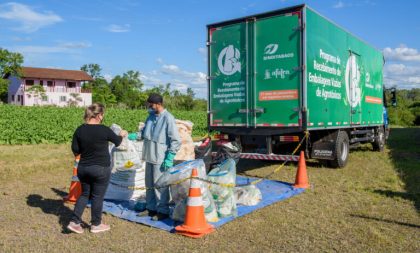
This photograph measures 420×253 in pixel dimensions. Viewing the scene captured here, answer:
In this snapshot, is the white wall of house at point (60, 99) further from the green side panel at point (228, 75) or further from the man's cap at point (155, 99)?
the man's cap at point (155, 99)

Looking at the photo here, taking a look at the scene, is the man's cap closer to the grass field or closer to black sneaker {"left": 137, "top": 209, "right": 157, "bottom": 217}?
black sneaker {"left": 137, "top": 209, "right": 157, "bottom": 217}

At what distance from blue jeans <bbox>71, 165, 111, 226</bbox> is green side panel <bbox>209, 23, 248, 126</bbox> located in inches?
181

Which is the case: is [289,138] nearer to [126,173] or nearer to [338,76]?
[338,76]

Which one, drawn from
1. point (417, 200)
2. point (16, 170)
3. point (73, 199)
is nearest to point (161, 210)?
point (73, 199)

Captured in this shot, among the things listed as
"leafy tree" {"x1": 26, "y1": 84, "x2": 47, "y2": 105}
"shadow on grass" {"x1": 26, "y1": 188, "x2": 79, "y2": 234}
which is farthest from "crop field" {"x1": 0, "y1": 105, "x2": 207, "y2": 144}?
"leafy tree" {"x1": 26, "y1": 84, "x2": 47, "y2": 105}

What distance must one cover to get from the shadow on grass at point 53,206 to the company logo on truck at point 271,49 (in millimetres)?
5047

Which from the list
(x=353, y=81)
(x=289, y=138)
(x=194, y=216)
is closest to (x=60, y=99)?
(x=353, y=81)

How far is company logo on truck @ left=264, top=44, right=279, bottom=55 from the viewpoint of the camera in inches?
330

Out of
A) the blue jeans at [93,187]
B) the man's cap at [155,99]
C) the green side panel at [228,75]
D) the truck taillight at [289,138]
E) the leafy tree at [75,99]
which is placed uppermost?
the leafy tree at [75,99]

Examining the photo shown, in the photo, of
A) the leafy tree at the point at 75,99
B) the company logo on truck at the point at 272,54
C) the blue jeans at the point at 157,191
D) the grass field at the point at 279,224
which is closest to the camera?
the grass field at the point at 279,224

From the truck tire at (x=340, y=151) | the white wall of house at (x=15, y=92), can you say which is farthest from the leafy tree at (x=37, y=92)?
the truck tire at (x=340, y=151)

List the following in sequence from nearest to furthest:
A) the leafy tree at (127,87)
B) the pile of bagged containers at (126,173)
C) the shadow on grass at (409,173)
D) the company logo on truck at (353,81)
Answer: the pile of bagged containers at (126,173) < the shadow on grass at (409,173) < the company logo on truck at (353,81) < the leafy tree at (127,87)

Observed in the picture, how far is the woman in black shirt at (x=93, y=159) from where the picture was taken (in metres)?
4.86

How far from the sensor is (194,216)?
496 cm
